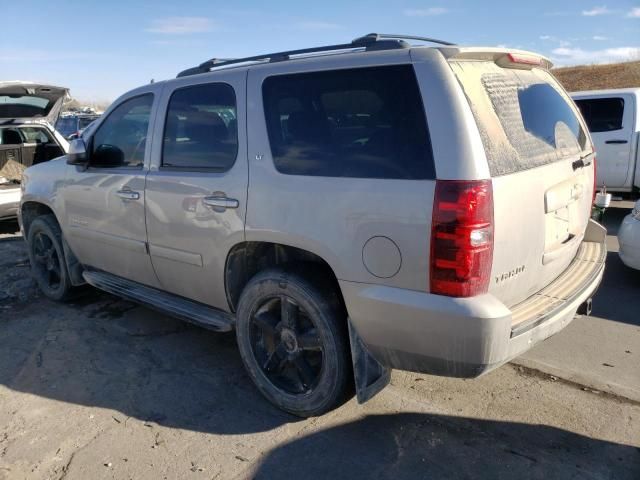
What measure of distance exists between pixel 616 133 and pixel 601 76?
33.4 meters

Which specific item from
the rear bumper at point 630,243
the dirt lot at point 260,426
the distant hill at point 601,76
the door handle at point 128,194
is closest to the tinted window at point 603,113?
the rear bumper at point 630,243

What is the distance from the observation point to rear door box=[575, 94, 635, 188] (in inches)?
326

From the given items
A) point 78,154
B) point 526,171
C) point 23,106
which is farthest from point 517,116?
point 23,106

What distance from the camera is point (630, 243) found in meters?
5.16

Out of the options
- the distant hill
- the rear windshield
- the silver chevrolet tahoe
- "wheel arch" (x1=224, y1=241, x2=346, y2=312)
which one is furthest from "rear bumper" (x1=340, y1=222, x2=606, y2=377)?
the distant hill

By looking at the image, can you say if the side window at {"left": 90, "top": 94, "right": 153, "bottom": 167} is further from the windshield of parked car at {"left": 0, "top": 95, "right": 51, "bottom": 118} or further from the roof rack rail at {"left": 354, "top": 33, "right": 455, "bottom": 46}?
the windshield of parked car at {"left": 0, "top": 95, "right": 51, "bottom": 118}

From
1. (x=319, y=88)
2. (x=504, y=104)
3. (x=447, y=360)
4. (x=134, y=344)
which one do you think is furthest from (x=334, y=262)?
(x=134, y=344)

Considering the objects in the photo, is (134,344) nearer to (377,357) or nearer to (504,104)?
(377,357)

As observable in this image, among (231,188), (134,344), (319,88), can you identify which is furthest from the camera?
(134,344)

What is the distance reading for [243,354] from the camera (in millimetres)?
3352

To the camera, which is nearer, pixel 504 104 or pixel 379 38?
pixel 504 104

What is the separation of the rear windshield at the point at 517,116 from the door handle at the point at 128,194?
239 centimetres

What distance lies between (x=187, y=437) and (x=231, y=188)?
1.44m

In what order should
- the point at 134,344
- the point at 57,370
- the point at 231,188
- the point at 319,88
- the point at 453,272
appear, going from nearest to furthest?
the point at 453,272, the point at 319,88, the point at 231,188, the point at 57,370, the point at 134,344
